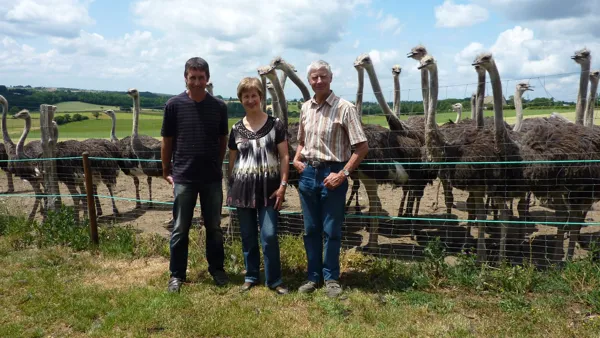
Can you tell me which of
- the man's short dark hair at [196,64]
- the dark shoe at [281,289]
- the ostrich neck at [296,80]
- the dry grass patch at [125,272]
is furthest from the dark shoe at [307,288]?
the ostrich neck at [296,80]

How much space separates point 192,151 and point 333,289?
1800mm

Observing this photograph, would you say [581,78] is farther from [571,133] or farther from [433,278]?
[433,278]

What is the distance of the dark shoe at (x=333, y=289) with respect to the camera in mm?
4605

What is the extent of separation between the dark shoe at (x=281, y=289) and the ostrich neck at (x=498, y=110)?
3.01 metres

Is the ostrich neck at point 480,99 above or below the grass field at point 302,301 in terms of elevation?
above

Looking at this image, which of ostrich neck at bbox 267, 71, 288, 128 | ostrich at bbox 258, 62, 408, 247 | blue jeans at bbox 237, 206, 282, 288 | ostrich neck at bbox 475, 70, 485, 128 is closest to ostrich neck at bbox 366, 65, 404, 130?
ostrich at bbox 258, 62, 408, 247

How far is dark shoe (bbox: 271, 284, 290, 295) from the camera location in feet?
15.5

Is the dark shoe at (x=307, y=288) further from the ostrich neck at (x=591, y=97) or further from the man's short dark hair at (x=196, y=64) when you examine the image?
the ostrich neck at (x=591, y=97)

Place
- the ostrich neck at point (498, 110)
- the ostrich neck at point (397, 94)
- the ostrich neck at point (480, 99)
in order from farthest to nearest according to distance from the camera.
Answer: the ostrich neck at point (397, 94) → the ostrich neck at point (480, 99) → the ostrich neck at point (498, 110)

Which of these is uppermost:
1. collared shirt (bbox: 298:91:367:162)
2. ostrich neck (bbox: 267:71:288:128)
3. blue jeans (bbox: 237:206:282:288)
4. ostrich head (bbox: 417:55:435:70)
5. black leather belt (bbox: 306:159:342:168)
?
ostrich head (bbox: 417:55:435:70)

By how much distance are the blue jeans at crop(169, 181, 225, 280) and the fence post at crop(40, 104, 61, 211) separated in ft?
10.9

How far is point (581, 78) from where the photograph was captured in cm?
789

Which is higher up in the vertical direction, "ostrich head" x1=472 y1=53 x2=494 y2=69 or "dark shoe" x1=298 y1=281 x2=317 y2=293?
"ostrich head" x1=472 y1=53 x2=494 y2=69

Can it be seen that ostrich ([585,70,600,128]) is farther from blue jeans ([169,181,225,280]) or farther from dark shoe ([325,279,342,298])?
blue jeans ([169,181,225,280])
